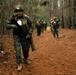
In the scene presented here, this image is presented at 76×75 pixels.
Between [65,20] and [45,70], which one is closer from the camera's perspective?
[45,70]

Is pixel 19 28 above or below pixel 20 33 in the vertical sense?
above

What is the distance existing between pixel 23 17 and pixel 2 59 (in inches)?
97.1

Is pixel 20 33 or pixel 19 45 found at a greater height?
pixel 20 33

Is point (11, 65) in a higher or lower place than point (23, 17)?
lower

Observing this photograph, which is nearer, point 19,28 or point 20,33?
point 19,28

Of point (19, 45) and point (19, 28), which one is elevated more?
point (19, 28)

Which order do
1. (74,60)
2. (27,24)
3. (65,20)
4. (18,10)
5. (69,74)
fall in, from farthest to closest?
(65,20) → (74,60) → (27,24) → (18,10) → (69,74)

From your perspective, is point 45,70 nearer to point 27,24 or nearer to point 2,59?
point 27,24

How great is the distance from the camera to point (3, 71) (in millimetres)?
8023

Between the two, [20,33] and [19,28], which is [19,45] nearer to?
[20,33]

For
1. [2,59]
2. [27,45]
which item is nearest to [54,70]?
[27,45]

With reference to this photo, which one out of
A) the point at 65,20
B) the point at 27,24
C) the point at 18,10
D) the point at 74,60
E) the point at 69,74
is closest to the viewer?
the point at 69,74

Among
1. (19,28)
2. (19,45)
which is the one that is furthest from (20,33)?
(19,45)

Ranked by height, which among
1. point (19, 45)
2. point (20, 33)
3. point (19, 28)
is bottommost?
point (19, 45)
